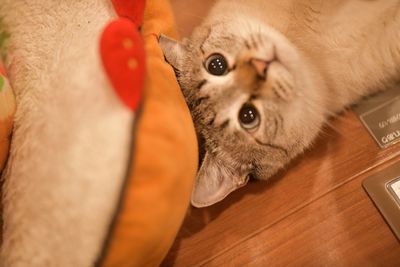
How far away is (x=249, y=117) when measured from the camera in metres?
1.01

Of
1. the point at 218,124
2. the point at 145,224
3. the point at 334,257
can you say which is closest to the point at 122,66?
the point at 145,224

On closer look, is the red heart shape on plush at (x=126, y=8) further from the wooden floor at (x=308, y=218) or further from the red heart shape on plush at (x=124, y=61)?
the wooden floor at (x=308, y=218)

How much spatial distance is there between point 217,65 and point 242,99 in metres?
0.13

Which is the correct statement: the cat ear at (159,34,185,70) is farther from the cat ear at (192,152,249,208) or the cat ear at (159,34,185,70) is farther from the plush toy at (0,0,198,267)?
the cat ear at (192,152,249,208)

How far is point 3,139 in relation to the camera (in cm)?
91

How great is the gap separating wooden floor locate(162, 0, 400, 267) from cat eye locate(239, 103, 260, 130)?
0.32 metres

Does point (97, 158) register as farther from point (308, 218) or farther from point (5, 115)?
point (308, 218)

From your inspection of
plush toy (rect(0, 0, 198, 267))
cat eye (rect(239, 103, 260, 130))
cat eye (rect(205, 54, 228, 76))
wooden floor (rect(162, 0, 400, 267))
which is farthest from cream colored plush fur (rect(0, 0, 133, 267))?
wooden floor (rect(162, 0, 400, 267))

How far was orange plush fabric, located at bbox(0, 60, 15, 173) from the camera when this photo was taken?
897mm

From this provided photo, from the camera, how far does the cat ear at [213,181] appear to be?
1.00m

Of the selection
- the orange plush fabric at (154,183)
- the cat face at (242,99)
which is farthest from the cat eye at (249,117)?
the orange plush fabric at (154,183)

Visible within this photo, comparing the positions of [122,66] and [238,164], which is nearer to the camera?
[122,66]

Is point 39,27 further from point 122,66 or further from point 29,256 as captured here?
point 29,256

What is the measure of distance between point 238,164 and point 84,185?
506mm
